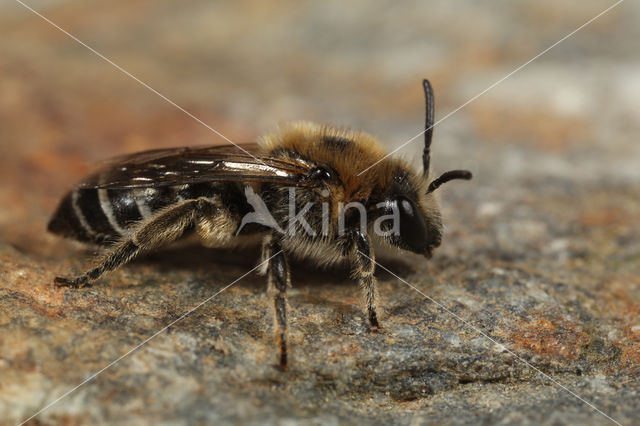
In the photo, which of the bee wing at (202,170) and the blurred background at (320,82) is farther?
the blurred background at (320,82)

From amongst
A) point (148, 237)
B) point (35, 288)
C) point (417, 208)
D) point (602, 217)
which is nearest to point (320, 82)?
point (602, 217)

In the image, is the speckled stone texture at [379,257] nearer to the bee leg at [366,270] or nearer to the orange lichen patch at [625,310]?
the orange lichen patch at [625,310]

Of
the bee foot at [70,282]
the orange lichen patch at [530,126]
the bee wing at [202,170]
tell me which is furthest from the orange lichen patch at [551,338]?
the orange lichen patch at [530,126]

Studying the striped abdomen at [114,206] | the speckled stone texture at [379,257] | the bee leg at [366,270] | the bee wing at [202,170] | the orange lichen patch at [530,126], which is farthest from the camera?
the orange lichen patch at [530,126]

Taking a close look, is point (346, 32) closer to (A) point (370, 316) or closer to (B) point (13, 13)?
(B) point (13, 13)

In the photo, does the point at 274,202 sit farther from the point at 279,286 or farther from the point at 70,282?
the point at 70,282

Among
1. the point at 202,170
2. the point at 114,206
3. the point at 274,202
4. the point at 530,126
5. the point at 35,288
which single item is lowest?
the point at 35,288
